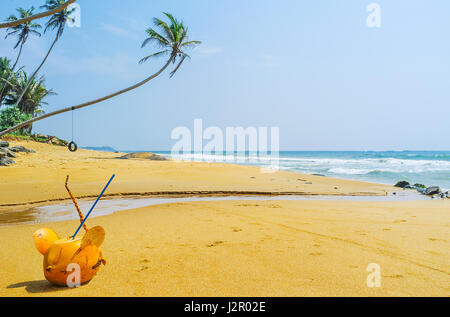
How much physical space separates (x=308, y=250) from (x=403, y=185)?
1318 cm

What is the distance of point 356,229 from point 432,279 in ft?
7.38

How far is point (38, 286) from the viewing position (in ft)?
9.95

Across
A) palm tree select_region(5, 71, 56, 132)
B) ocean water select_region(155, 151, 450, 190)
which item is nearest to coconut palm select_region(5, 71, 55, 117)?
palm tree select_region(5, 71, 56, 132)

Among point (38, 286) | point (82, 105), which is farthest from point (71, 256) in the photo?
point (82, 105)

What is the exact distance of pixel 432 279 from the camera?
3248mm

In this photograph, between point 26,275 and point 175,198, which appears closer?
point 26,275

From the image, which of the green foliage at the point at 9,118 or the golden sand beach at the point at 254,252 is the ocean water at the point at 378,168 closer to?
the golden sand beach at the point at 254,252

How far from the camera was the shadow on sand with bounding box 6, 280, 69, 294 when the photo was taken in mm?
2908

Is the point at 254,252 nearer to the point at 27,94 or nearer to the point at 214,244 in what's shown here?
the point at 214,244

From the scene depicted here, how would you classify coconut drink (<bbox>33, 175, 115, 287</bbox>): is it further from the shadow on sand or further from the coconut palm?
the coconut palm
